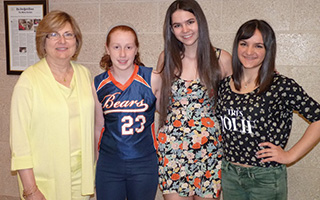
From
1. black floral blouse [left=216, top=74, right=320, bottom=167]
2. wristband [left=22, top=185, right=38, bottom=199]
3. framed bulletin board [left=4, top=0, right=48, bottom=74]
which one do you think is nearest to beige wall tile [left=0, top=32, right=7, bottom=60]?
framed bulletin board [left=4, top=0, right=48, bottom=74]

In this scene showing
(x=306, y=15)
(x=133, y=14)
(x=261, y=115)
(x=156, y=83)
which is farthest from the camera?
(x=133, y=14)

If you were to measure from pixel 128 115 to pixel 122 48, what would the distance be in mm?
416

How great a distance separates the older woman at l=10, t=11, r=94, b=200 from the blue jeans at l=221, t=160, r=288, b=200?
2.91 ft

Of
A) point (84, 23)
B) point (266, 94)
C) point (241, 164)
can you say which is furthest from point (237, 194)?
point (84, 23)

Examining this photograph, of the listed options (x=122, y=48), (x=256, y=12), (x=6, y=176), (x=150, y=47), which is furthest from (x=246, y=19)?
(x=6, y=176)

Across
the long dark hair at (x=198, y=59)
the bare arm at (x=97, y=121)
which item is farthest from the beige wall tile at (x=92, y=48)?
the long dark hair at (x=198, y=59)

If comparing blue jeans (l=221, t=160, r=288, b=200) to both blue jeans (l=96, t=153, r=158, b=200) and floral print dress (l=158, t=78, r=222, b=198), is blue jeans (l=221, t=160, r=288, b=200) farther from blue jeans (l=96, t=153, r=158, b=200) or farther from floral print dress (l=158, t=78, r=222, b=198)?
blue jeans (l=96, t=153, r=158, b=200)

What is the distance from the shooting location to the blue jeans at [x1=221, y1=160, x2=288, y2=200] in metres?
1.73

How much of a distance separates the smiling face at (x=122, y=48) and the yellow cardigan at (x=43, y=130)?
12.6 inches

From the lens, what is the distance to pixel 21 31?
2.88m

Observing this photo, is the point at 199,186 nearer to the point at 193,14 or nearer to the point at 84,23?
the point at 193,14

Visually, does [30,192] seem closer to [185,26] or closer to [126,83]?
[126,83]

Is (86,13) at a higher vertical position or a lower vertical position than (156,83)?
higher

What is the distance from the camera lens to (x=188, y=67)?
2064 millimetres
